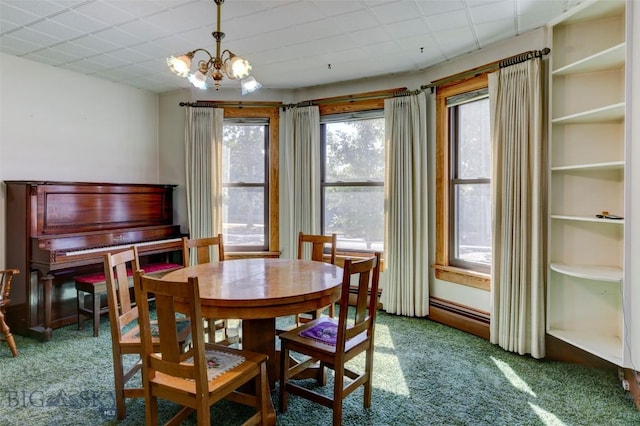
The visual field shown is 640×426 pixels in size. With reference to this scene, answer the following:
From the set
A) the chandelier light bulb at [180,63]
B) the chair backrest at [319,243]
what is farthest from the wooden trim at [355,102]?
the chandelier light bulb at [180,63]

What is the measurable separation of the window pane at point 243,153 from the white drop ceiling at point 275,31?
892mm

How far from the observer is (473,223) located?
11.8 feet

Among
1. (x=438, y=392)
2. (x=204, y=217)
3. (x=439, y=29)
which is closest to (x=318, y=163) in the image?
(x=204, y=217)

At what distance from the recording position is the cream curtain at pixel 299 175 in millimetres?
4352

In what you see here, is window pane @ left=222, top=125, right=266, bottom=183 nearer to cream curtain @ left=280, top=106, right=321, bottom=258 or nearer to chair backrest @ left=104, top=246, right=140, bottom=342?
cream curtain @ left=280, top=106, right=321, bottom=258

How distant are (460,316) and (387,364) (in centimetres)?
114

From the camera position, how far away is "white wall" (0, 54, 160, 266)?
3443mm

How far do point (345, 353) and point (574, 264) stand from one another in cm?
197

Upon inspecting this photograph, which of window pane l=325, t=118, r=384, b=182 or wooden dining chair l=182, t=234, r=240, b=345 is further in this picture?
window pane l=325, t=118, r=384, b=182

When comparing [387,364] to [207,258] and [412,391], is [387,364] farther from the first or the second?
[207,258]

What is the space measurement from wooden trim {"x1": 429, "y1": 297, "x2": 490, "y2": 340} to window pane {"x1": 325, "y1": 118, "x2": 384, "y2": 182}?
1.51 meters

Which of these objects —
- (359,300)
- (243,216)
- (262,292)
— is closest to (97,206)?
(243,216)

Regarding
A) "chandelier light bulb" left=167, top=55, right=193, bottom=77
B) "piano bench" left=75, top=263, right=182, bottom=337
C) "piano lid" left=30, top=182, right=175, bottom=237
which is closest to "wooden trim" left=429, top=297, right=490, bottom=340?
"piano bench" left=75, top=263, right=182, bottom=337

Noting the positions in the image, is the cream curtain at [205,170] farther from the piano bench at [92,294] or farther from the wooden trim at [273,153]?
the piano bench at [92,294]
